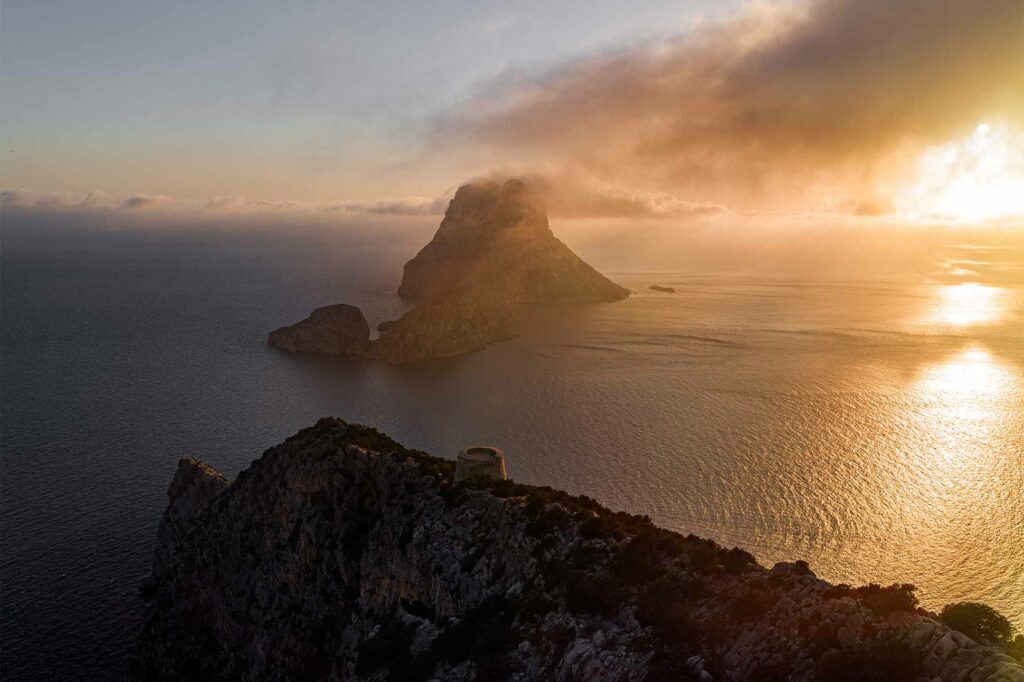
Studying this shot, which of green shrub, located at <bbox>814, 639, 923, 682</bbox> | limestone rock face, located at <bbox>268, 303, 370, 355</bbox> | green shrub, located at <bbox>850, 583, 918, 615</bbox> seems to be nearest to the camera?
green shrub, located at <bbox>814, 639, 923, 682</bbox>

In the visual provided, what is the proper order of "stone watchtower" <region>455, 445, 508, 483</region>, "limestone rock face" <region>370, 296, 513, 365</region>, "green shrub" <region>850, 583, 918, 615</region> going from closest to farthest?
"green shrub" <region>850, 583, 918, 615</region>
"stone watchtower" <region>455, 445, 508, 483</region>
"limestone rock face" <region>370, 296, 513, 365</region>

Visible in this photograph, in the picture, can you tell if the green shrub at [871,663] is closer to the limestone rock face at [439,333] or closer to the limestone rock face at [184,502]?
the limestone rock face at [184,502]

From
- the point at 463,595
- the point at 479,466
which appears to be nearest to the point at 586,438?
the point at 479,466

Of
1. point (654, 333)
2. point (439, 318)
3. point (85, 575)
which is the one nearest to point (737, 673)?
point (85, 575)

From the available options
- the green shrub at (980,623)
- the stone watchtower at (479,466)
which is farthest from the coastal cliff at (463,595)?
the stone watchtower at (479,466)

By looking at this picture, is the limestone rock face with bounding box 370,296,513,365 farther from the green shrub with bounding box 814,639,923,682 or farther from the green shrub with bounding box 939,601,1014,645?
the green shrub with bounding box 939,601,1014,645

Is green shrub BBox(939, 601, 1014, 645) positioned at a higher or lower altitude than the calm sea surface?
higher

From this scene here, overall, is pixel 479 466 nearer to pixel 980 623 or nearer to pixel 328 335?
pixel 980 623

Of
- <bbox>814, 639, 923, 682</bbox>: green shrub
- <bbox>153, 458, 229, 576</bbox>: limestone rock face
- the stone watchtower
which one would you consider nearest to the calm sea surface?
<bbox>153, 458, 229, 576</bbox>: limestone rock face

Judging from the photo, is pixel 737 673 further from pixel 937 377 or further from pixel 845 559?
pixel 937 377
